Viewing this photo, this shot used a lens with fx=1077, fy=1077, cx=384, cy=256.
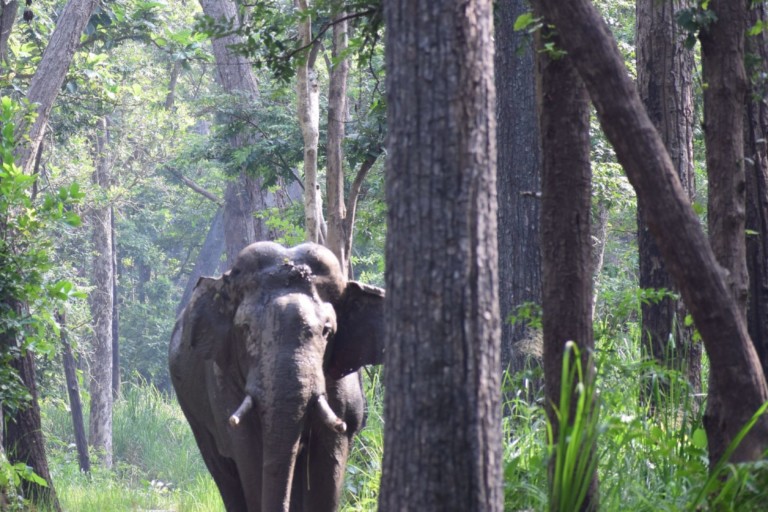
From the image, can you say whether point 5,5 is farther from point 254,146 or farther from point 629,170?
→ point 629,170

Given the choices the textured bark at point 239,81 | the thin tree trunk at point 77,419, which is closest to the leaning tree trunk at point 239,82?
the textured bark at point 239,81

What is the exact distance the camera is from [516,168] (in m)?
10.0

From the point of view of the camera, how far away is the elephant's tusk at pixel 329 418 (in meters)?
6.59

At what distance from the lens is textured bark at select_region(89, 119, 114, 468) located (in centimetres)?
2672

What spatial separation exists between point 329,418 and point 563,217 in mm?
2306

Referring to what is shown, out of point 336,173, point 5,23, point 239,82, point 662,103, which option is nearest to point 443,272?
point 662,103

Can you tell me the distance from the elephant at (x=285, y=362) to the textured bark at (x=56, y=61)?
580 centimetres

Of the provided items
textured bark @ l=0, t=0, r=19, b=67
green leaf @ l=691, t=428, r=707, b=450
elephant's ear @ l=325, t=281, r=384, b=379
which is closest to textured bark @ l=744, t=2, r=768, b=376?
green leaf @ l=691, t=428, r=707, b=450

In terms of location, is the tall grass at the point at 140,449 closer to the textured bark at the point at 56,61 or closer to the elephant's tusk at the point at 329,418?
the textured bark at the point at 56,61

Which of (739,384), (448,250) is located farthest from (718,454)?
(448,250)

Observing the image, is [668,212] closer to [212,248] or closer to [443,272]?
[443,272]

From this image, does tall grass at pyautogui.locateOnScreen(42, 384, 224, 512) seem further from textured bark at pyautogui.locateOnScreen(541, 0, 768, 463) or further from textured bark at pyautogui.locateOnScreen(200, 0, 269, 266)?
textured bark at pyautogui.locateOnScreen(541, 0, 768, 463)

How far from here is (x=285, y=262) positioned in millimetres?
7223

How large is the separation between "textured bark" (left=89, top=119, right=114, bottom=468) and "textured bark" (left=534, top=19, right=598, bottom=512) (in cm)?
2244
